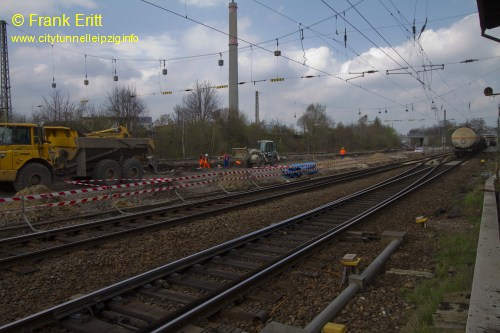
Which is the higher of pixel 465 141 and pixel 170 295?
pixel 465 141

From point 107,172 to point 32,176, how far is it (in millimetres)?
3499

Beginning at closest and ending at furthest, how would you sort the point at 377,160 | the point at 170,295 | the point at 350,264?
1. the point at 170,295
2. the point at 350,264
3. the point at 377,160

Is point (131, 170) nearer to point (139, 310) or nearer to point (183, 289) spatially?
point (183, 289)

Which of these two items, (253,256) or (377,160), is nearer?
(253,256)

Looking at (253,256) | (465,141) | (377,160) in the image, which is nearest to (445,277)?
(253,256)

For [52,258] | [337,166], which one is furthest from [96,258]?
[337,166]

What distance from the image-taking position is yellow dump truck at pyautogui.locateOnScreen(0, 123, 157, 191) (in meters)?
15.5

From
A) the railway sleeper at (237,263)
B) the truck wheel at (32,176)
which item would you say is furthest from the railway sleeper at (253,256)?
the truck wheel at (32,176)

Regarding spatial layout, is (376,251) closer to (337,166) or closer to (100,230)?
(100,230)

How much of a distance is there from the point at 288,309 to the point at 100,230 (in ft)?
20.6

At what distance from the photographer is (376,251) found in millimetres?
7906

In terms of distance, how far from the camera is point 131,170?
792 inches

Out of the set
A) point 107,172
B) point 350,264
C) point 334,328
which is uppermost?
point 107,172

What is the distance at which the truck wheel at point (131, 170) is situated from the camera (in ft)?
65.0
